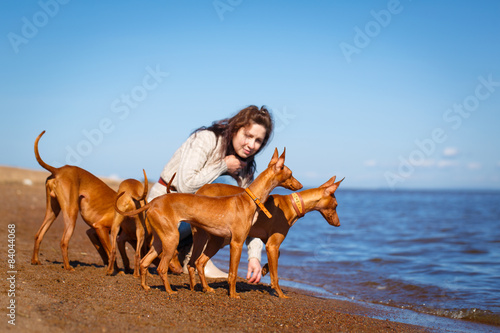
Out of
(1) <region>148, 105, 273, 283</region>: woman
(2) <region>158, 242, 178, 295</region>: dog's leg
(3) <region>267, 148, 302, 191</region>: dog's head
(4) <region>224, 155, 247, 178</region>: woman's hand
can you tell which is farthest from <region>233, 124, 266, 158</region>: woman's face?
(2) <region>158, 242, 178, 295</region>: dog's leg

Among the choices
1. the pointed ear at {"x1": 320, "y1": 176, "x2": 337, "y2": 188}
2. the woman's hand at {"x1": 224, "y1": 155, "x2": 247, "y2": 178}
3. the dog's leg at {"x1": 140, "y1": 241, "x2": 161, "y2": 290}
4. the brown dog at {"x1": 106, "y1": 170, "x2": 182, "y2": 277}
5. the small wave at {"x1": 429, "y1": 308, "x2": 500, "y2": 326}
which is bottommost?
the small wave at {"x1": 429, "y1": 308, "x2": 500, "y2": 326}

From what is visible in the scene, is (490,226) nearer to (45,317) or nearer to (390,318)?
(390,318)

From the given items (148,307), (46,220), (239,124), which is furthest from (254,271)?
(46,220)

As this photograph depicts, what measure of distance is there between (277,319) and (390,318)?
6.31 ft

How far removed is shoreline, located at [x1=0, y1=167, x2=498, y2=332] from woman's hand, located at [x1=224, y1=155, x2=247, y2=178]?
1.55 meters

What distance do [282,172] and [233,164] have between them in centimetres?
152

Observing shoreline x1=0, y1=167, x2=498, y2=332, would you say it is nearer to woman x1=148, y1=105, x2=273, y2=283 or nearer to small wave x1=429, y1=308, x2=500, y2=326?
small wave x1=429, y1=308, x2=500, y2=326

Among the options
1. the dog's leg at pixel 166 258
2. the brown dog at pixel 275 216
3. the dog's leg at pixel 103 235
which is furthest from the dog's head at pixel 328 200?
the dog's leg at pixel 103 235

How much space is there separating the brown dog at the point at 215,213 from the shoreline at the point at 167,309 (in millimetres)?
379

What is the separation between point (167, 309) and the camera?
4.20 m

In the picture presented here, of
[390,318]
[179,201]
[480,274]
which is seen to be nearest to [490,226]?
[480,274]

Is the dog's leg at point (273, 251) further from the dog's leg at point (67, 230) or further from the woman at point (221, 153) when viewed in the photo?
the dog's leg at point (67, 230)

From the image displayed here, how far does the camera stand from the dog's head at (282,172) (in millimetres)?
4855

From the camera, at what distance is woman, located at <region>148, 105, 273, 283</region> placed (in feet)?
19.4
